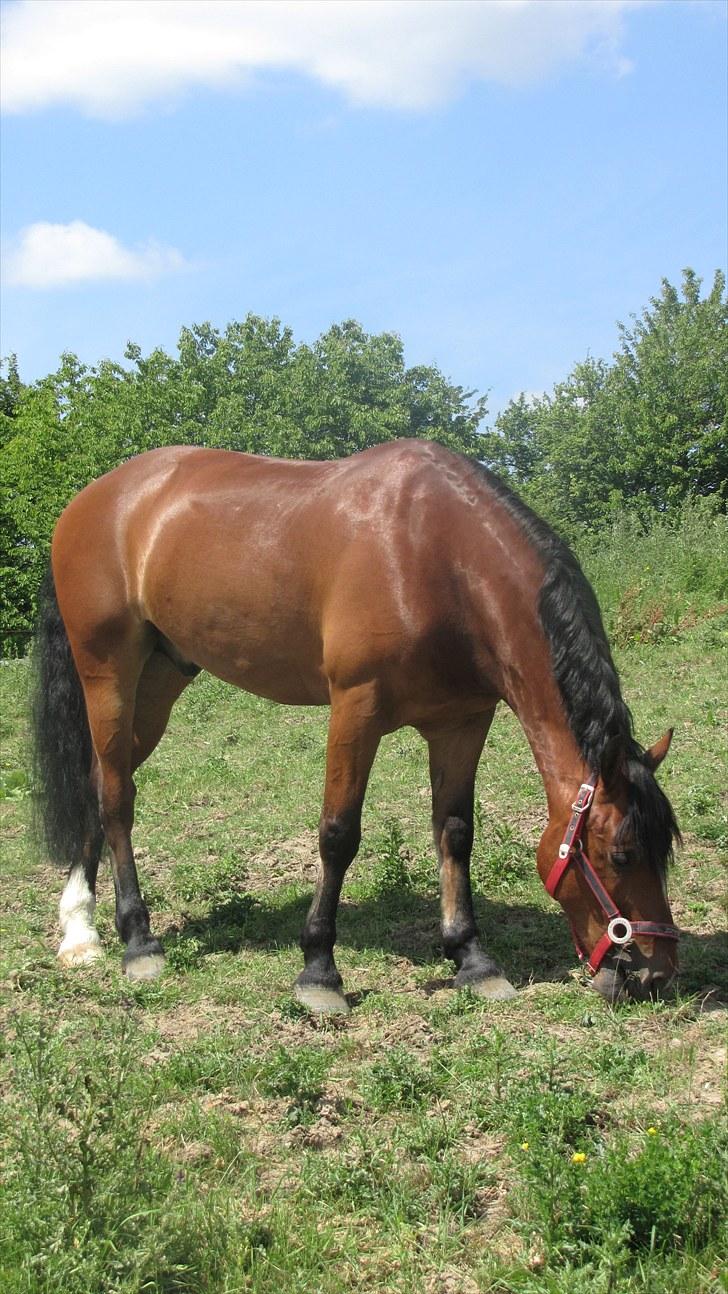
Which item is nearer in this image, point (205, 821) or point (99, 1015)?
point (99, 1015)

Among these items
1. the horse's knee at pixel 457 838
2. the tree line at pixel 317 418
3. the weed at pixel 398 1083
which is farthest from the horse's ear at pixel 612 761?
the tree line at pixel 317 418

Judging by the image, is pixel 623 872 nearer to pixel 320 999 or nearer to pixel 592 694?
pixel 592 694

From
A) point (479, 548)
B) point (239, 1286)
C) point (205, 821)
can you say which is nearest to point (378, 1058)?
point (239, 1286)

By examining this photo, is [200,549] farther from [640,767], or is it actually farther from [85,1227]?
[85,1227]

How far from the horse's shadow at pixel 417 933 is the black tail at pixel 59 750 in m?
0.79

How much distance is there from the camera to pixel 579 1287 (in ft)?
8.08

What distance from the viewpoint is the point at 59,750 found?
19.6 ft

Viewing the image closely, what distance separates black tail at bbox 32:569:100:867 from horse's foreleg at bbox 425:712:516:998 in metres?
1.99

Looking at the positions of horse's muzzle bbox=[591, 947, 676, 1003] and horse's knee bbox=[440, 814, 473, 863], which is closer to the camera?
horse's muzzle bbox=[591, 947, 676, 1003]

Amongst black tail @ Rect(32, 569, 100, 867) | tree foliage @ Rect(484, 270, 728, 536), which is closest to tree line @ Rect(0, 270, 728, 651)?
tree foliage @ Rect(484, 270, 728, 536)

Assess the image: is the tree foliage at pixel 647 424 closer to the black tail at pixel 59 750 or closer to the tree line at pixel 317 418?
the tree line at pixel 317 418

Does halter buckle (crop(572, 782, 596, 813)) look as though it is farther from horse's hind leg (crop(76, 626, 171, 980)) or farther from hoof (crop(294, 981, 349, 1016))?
horse's hind leg (crop(76, 626, 171, 980))

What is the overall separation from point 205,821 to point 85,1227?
525 centimetres

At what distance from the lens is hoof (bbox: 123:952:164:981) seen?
494cm
